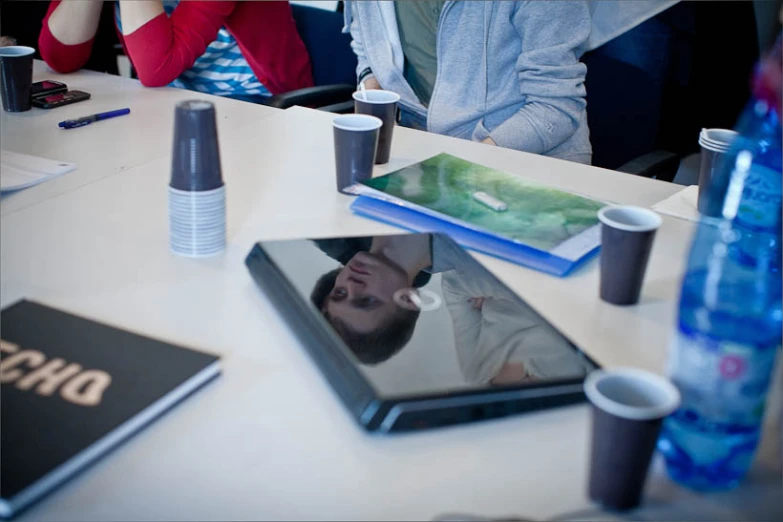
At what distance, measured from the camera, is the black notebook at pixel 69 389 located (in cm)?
57

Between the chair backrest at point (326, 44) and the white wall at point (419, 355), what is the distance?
1347mm

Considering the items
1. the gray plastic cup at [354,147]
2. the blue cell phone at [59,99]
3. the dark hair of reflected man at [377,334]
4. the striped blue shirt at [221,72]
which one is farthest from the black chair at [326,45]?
the dark hair of reflected man at [377,334]

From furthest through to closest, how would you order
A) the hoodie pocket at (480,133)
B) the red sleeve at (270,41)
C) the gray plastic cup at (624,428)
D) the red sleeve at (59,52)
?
the red sleeve at (270,41), the red sleeve at (59,52), the hoodie pocket at (480,133), the gray plastic cup at (624,428)

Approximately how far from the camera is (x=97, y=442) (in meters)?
0.59

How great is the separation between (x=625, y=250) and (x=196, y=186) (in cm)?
49

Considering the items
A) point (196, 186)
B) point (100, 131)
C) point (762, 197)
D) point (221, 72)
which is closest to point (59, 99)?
point (100, 131)

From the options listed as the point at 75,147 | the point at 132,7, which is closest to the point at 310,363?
the point at 75,147

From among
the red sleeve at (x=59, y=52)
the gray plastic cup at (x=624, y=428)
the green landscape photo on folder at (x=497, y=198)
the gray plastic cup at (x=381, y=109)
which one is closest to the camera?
the gray plastic cup at (x=624, y=428)

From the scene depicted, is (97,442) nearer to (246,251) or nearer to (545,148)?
(246,251)

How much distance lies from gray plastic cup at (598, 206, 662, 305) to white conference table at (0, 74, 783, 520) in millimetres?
20

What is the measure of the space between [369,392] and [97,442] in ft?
0.72

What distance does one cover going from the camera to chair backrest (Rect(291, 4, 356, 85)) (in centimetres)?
210

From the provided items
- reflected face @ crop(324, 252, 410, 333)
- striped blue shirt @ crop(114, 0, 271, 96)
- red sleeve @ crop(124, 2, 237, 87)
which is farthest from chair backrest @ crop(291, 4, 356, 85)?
reflected face @ crop(324, 252, 410, 333)

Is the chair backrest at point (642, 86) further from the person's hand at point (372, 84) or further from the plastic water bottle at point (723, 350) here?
the plastic water bottle at point (723, 350)
